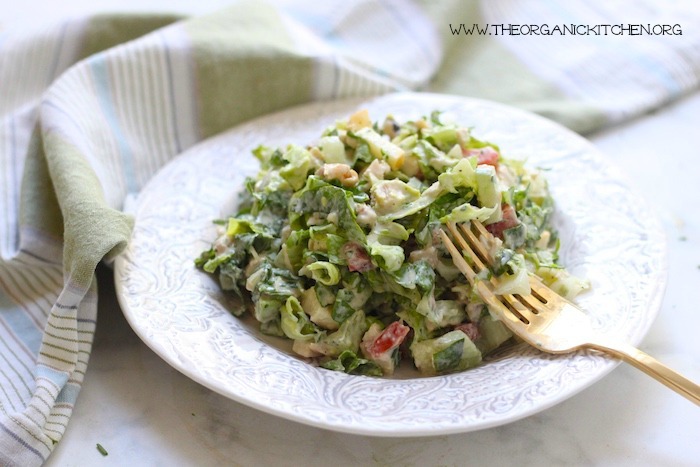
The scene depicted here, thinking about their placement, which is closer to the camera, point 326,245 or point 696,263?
point 326,245

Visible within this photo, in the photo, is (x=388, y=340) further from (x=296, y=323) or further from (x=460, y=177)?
(x=460, y=177)

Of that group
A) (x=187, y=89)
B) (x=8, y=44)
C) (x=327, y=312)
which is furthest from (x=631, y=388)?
(x=8, y=44)

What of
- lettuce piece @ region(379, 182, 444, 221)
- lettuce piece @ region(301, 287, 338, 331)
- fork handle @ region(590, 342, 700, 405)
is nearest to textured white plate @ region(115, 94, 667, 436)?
fork handle @ region(590, 342, 700, 405)

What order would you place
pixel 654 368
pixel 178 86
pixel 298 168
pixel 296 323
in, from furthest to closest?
1. pixel 178 86
2. pixel 298 168
3. pixel 296 323
4. pixel 654 368

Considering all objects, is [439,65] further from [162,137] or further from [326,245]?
[326,245]

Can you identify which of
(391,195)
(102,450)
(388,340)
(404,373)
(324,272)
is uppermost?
(391,195)

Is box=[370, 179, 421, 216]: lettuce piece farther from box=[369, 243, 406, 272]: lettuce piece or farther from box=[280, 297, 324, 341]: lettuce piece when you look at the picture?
box=[280, 297, 324, 341]: lettuce piece

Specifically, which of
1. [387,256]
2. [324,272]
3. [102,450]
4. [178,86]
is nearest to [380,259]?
[387,256]
